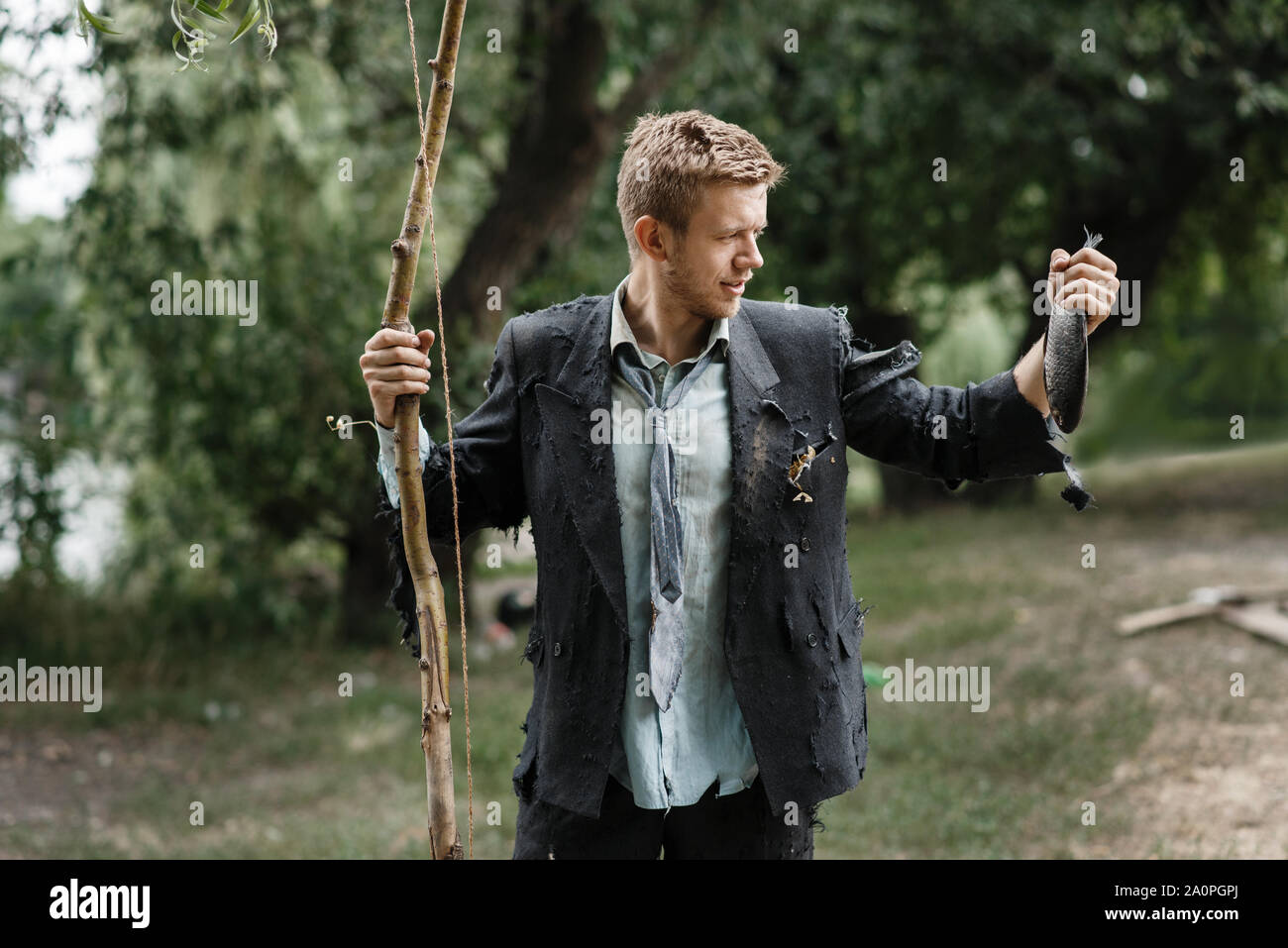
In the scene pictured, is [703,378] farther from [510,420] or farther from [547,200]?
[547,200]

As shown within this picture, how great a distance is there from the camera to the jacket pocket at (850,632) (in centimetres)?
233

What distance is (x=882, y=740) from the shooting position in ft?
19.7

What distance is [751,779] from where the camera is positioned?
2.28 meters

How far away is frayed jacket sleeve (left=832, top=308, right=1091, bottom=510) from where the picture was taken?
2234 mm

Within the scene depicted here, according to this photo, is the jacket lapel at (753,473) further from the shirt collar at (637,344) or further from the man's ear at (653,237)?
the man's ear at (653,237)

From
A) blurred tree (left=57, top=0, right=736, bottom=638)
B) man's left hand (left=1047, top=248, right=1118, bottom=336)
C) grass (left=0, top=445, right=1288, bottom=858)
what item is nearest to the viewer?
man's left hand (left=1047, top=248, right=1118, bottom=336)

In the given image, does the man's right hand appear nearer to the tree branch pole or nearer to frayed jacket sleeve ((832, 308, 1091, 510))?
the tree branch pole

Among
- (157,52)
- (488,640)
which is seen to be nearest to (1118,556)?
(488,640)

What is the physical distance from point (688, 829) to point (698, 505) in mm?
623

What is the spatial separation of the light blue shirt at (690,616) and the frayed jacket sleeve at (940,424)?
280mm

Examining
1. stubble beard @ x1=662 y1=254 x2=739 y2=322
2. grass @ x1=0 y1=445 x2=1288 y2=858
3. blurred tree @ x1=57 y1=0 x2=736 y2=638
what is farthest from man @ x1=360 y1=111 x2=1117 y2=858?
blurred tree @ x1=57 y1=0 x2=736 y2=638

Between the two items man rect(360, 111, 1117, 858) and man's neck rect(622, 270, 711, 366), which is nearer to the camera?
man rect(360, 111, 1117, 858)

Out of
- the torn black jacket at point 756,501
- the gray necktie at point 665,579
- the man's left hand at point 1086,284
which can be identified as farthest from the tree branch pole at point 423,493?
the man's left hand at point 1086,284
